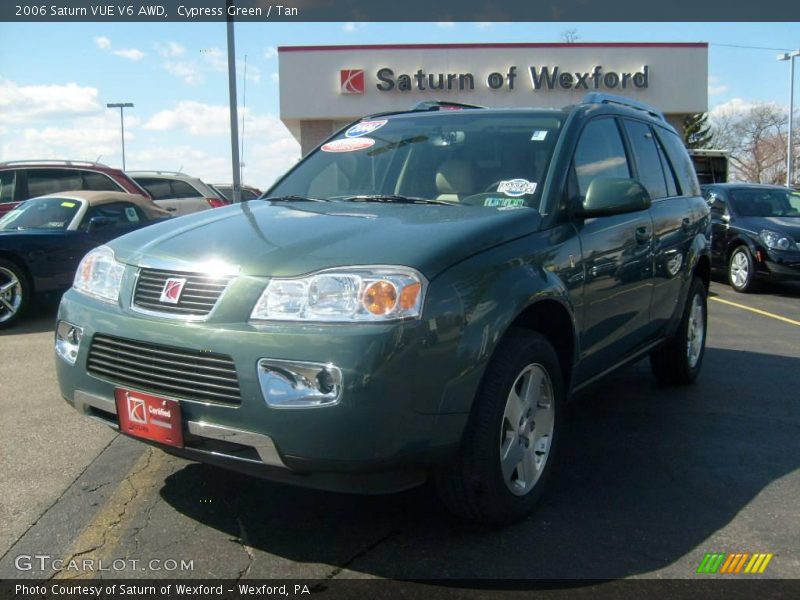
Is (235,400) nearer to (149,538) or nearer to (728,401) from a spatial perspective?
(149,538)

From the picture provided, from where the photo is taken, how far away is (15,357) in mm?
6363

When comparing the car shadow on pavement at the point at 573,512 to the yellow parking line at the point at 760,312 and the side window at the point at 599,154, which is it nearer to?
the side window at the point at 599,154

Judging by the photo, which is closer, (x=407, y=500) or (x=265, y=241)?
(x=265, y=241)

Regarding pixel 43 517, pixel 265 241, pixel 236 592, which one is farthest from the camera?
pixel 43 517

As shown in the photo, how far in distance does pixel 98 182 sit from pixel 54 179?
0.70 metres

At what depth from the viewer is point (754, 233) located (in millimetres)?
11031

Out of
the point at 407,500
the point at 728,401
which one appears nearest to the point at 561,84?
the point at 728,401

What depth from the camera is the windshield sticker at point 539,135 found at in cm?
380

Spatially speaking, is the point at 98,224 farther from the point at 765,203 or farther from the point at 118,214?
the point at 765,203

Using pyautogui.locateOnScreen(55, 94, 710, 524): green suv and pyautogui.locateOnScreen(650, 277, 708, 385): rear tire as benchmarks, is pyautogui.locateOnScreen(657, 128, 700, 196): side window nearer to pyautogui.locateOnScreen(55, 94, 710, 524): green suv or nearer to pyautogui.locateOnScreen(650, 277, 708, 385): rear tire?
pyautogui.locateOnScreen(650, 277, 708, 385): rear tire

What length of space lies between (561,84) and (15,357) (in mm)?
20010

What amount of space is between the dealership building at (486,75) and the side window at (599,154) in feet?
62.4

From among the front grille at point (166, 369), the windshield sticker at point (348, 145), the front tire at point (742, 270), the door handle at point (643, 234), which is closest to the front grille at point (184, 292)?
the front grille at point (166, 369)

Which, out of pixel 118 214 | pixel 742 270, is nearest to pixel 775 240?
pixel 742 270
